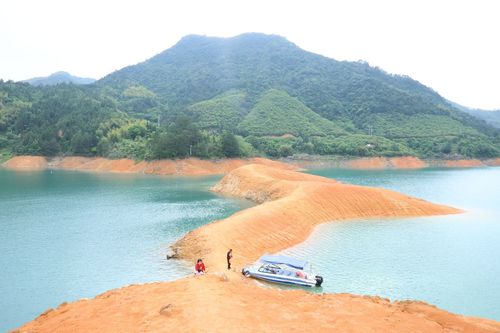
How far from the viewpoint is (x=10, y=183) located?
6969cm

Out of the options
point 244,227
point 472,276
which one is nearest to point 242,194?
point 244,227

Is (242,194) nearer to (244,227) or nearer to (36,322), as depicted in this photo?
(244,227)

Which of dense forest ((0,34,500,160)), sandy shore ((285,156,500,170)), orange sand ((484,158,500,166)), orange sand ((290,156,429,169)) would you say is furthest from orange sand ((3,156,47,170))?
orange sand ((484,158,500,166))

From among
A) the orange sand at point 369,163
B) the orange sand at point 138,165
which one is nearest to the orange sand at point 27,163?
the orange sand at point 138,165

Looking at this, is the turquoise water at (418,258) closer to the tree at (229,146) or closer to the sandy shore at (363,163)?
the tree at (229,146)

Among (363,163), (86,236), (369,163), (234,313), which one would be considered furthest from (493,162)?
(234,313)

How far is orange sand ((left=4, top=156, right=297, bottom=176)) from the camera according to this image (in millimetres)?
89000

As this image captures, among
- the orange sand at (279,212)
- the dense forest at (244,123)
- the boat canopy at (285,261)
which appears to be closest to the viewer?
the boat canopy at (285,261)

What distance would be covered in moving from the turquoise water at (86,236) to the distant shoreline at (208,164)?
75.2ft

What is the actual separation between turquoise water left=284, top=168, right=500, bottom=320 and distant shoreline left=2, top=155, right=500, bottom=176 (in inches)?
2164

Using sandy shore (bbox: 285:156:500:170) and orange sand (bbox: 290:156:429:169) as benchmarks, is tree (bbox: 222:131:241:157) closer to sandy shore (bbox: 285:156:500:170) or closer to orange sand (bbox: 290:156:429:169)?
sandy shore (bbox: 285:156:500:170)

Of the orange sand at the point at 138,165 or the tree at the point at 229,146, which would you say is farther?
the tree at the point at 229,146

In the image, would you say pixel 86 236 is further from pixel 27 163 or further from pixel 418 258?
pixel 27 163

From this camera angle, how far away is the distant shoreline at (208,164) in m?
89.8
